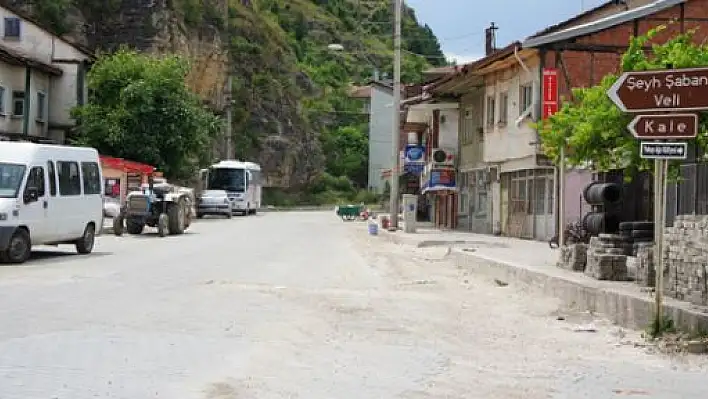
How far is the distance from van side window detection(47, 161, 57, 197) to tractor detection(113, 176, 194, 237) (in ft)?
36.5

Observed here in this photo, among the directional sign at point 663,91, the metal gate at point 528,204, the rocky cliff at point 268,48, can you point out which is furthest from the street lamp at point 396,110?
the directional sign at point 663,91

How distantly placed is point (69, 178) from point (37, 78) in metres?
26.6

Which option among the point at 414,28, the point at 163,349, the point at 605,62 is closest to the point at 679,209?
the point at 163,349

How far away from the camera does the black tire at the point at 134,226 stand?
104 ft

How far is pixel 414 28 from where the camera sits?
5084 inches

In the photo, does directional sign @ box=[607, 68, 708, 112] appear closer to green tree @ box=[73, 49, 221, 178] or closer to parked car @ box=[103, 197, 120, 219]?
parked car @ box=[103, 197, 120, 219]

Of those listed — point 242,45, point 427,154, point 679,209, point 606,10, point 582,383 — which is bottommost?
point 582,383

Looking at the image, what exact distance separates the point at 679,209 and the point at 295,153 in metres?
70.3

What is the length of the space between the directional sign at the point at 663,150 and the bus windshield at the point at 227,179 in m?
47.9

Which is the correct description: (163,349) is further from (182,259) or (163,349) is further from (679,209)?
(182,259)

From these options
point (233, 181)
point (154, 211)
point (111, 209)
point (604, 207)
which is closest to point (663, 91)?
point (604, 207)

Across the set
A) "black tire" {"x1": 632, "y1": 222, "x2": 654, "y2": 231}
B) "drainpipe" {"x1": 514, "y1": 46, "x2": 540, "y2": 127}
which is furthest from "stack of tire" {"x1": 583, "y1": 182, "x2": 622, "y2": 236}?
"drainpipe" {"x1": 514, "y1": 46, "x2": 540, "y2": 127}

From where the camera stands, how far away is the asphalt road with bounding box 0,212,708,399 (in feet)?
26.3

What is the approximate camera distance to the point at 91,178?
21.9 meters
